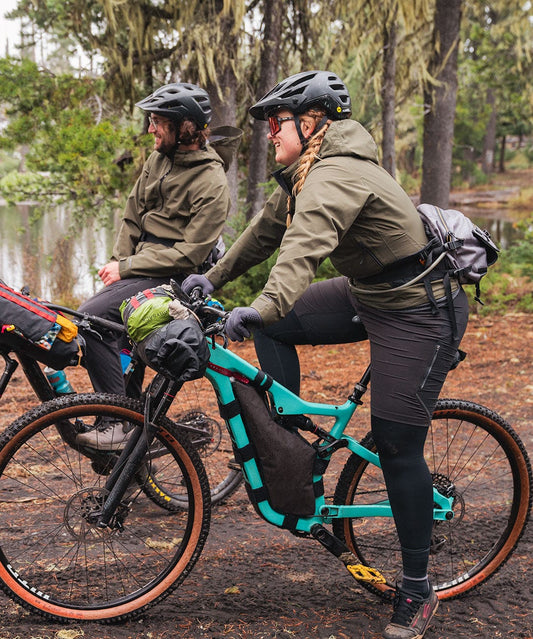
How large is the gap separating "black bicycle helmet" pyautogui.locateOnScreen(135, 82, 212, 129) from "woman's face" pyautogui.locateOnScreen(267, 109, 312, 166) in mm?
1131

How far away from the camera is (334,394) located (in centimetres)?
677

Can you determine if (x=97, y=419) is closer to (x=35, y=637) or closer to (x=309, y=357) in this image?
(x=35, y=637)

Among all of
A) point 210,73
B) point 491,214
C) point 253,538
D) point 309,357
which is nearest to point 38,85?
point 210,73

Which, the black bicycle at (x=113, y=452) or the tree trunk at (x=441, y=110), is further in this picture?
the tree trunk at (x=441, y=110)

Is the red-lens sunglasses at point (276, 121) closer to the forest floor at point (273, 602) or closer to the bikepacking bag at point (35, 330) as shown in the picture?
the bikepacking bag at point (35, 330)

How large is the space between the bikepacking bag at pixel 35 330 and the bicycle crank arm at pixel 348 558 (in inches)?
52.1

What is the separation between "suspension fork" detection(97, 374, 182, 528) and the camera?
2.89 meters

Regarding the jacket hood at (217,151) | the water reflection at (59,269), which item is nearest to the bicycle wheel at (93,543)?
the jacket hood at (217,151)

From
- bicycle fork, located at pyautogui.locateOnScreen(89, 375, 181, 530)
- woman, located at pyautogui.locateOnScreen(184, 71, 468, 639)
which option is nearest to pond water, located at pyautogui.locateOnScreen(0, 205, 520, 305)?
bicycle fork, located at pyautogui.locateOnScreen(89, 375, 181, 530)

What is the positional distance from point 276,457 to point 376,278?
82 cm

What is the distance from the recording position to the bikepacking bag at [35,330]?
10.3ft

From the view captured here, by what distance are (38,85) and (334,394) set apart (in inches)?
245

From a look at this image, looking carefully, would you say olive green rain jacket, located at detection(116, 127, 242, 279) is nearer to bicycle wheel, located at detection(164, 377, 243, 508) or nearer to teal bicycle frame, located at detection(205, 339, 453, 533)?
bicycle wheel, located at detection(164, 377, 243, 508)

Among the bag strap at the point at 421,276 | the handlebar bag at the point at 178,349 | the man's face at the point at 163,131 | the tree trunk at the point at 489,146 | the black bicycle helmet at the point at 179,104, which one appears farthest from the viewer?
the tree trunk at the point at 489,146
